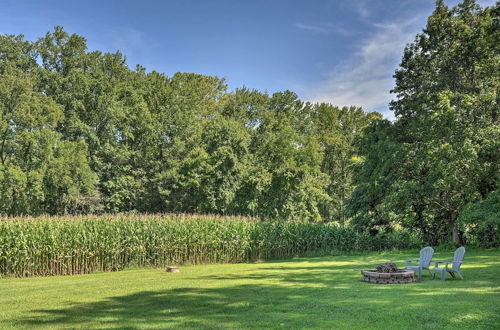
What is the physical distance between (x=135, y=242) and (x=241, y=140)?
1635 cm

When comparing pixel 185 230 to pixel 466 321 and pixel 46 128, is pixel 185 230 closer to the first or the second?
pixel 466 321

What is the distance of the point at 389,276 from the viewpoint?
9766 millimetres

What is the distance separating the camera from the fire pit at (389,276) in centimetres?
978

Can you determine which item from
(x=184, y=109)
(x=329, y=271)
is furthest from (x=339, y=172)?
(x=329, y=271)

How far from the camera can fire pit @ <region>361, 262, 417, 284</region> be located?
9781 mm

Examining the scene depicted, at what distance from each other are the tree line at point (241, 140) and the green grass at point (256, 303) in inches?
328

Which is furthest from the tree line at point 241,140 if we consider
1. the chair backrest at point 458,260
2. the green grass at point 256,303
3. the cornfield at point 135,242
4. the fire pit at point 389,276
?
the green grass at point 256,303

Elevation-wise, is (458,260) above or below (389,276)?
above

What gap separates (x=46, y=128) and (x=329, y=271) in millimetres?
23149

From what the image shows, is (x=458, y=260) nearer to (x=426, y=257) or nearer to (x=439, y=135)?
(x=426, y=257)

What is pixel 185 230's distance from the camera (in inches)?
667

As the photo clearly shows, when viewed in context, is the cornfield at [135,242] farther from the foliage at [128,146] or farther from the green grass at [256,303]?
the foliage at [128,146]

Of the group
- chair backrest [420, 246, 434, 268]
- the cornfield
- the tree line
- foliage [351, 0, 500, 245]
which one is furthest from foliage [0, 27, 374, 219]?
chair backrest [420, 246, 434, 268]

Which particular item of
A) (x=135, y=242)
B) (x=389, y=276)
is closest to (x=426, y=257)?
(x=389, y=276)
